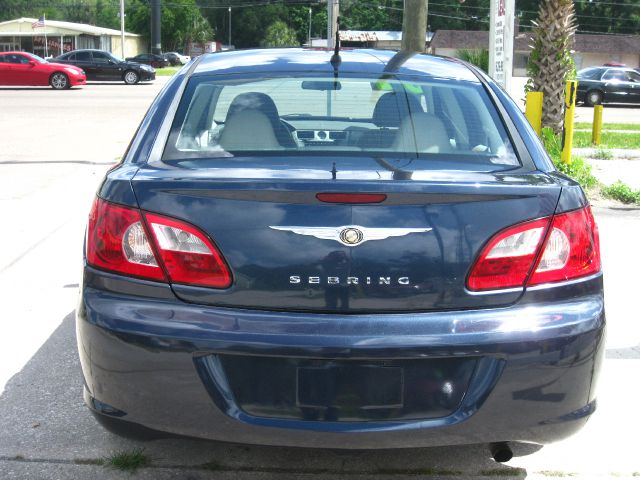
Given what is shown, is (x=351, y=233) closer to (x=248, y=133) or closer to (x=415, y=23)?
(x=248, y=133)

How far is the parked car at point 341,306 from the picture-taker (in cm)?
272

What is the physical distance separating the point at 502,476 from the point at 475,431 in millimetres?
738

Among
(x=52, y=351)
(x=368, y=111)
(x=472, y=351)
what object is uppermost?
(x=368, y=111)

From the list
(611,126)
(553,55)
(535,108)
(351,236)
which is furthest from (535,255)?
(611,126)

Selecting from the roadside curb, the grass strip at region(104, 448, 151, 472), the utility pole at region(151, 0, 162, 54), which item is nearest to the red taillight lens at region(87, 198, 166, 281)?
the grass strip at region(104, 448, 151, 472)

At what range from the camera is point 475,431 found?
2.77 m

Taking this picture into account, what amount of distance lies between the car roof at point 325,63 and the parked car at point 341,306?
3.43 ft

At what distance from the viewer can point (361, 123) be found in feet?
13.9

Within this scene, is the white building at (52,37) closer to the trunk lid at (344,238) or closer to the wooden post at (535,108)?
the wooden post at (535,108)

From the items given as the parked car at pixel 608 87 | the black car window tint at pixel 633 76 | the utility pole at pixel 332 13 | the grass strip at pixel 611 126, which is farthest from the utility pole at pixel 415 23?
the black car window tint at pixel 633 76

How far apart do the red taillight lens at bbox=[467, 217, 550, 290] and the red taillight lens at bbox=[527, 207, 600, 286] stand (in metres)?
0.04

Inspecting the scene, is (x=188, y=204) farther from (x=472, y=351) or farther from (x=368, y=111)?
(x=368, y=111)

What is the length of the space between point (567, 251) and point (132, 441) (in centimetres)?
190

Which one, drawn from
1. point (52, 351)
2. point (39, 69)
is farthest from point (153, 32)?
point (52, 351)
